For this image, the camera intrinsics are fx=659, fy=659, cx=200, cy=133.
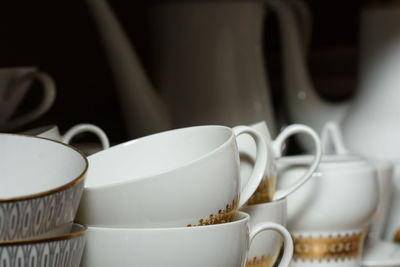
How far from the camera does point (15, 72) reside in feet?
1.67

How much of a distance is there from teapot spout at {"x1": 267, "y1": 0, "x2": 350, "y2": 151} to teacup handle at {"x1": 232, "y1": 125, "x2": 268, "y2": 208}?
1.25 feet

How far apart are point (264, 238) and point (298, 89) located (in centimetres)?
41

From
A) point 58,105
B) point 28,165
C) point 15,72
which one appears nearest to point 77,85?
point 58,105

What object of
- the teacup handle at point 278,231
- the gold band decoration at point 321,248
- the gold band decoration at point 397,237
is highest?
the teacup handle at point 278,231

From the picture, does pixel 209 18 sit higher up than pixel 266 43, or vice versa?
pixel 209 18

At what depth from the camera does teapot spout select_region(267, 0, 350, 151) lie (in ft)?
2.72

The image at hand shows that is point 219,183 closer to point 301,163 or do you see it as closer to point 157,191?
point 157,191

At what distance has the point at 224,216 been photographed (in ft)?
1.30

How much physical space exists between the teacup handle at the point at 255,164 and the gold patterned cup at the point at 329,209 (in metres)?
0.12

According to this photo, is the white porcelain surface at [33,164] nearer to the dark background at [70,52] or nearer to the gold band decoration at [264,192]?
the gold band decoration at [264,192]

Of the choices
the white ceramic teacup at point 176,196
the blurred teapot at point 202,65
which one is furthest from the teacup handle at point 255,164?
the blurred teapot at point 202,65

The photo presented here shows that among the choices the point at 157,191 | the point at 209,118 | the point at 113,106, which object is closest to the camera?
the point at 157,191

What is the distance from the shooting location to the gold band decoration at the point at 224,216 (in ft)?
1.27

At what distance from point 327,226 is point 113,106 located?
0.34 meters
